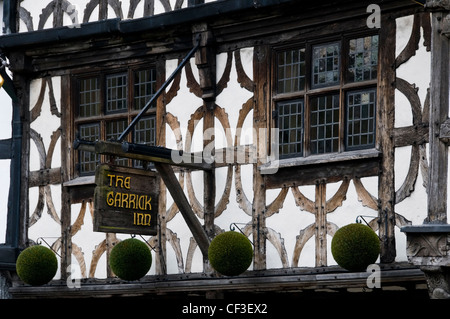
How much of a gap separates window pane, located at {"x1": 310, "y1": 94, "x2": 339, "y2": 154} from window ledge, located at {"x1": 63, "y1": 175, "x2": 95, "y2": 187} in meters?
3.54

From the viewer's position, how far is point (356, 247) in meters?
13.6

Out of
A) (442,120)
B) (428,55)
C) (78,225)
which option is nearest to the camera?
(442,120)

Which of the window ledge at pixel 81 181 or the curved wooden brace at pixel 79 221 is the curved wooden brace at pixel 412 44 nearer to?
the window ledge at pixel 81 181

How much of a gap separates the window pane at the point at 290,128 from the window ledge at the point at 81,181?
3.07m

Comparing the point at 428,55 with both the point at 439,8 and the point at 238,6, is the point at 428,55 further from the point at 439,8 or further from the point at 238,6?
the point at 238,6

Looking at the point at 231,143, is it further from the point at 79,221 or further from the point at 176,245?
the point at 79,221

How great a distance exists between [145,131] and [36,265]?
2.34 meters

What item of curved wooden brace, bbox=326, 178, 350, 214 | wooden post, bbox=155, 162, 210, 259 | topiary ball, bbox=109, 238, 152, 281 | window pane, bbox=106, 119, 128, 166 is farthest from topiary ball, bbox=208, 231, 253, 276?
window pane, bbox=106, 119, 128, 166

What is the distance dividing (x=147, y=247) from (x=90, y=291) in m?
1.41

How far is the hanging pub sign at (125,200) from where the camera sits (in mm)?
14516

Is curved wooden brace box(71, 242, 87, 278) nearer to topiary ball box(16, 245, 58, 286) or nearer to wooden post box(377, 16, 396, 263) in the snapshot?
topiary ball box(16, 245, 58, 286)

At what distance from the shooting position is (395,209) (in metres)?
13.8

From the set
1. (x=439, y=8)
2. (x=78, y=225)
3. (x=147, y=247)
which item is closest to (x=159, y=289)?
(x=147, y=247)

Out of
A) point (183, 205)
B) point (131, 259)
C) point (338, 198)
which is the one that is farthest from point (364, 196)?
point (131, 259)
